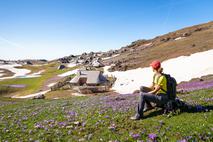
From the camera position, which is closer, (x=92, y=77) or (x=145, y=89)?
(x=145, y=89)

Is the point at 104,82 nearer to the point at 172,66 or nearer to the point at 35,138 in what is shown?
the point at 172,66

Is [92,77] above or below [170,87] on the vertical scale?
below

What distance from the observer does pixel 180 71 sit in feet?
200

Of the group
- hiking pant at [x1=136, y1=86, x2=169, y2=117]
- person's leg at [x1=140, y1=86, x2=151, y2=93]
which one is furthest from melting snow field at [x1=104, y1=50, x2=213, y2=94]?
hiking pant at [x1=136, y1=86, x2=169, y2=117]

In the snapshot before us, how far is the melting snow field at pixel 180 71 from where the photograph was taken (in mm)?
54500

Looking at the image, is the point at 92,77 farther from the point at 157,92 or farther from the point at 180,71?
the point at 157,92

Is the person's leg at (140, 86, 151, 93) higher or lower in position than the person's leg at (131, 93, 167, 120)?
higher

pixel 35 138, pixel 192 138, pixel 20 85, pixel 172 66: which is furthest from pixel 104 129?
pixel 20 85

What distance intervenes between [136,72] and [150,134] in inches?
2696

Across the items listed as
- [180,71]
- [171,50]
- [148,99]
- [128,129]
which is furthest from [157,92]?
[171,50]

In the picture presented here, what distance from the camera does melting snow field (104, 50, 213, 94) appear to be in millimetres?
54500

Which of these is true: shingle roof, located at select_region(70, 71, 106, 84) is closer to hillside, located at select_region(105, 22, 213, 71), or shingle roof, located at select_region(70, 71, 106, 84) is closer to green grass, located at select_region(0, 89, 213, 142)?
hillside, located at select_region(105, 22, 213, 71)

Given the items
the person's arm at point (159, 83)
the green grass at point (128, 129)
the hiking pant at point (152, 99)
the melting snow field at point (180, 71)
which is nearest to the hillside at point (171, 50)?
the melting snow field at point (180, 71)

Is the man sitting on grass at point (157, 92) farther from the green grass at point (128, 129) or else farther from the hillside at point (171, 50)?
Answer: the hillside at point (171, 50)
